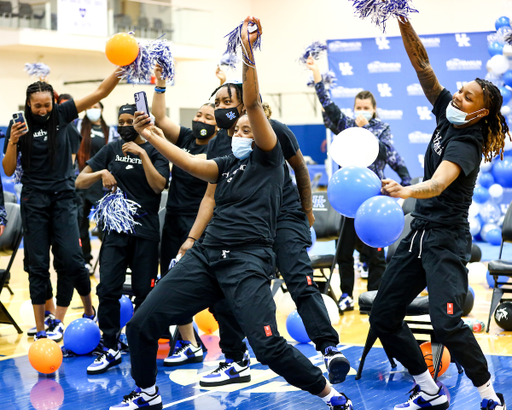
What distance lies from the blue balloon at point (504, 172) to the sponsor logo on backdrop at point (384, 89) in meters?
2.25

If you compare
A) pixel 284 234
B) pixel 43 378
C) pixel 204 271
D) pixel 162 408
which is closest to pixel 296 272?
pixel 284 234

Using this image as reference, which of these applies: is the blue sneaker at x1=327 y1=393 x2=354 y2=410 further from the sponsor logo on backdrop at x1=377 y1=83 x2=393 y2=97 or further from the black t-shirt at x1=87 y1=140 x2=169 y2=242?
the sponsor logo on backdrop at x1=377 y1=83 x2=393 y2=97

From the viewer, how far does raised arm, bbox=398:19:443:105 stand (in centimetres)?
356

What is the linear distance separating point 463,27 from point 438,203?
51.4 ft

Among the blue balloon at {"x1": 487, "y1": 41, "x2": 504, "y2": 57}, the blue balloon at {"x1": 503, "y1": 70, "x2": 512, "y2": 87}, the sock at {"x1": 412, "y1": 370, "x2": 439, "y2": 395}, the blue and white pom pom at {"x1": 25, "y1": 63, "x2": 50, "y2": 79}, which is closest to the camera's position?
the sock at {"x1": 412, "y1": 370, "x2": 439, "y2": 395}

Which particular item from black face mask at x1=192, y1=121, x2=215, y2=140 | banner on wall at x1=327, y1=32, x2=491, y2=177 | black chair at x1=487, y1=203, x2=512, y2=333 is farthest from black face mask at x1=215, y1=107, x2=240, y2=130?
banner on wall at x1=327, y1=32, x2=491, y2=177

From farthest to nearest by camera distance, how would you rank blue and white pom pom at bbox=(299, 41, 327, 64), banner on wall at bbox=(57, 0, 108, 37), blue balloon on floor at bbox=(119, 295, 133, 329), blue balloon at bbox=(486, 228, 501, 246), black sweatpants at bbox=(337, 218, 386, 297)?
banner on wall at bbox=(57, 0, 108, 37), blue balloon at bbox=(486, 228, 501, 246), black sweatpants at bbox=(337, 218, 386, 297), blue and white pom pom at bbox=(299, 41, 327, 64), blue balloon on floor at bbox=(119, 295, 133, 329)

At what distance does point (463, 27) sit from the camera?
57.3ft

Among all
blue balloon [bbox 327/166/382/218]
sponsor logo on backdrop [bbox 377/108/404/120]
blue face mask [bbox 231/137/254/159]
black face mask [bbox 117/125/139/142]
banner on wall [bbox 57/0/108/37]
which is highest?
banner on wall [bbox 57/0/108/37]

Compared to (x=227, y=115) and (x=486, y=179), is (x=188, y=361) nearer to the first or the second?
(x=227, y=115)

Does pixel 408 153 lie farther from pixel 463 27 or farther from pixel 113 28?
pixel 113 28

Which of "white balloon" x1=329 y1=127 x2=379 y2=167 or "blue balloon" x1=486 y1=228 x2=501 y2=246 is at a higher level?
"white balloon" x1=329 y1=127 x2=379 y2=167

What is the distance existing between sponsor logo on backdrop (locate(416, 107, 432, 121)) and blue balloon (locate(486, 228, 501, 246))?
7.19 feet

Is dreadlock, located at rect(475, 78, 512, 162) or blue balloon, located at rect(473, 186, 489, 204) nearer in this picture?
dreadlock, located at rect(475, 78, 512, 162)
